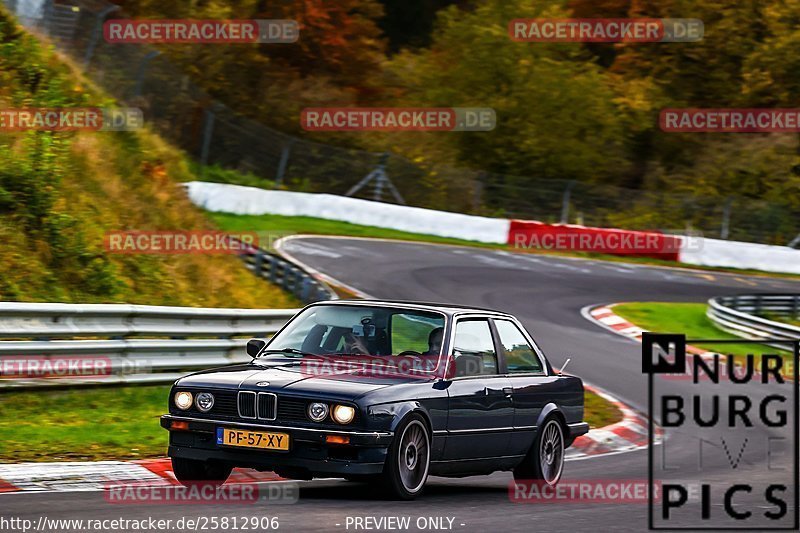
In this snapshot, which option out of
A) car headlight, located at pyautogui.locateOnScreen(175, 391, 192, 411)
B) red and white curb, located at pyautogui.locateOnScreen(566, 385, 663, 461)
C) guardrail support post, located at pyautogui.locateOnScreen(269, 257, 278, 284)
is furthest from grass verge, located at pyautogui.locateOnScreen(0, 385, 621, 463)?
guardrail support post, located at pyautogui.locateOnScreen(269, 257, 278, 284)

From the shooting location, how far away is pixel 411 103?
4925 centimetres

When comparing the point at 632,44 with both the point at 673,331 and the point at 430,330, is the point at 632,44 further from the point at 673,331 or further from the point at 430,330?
the point at 430,330

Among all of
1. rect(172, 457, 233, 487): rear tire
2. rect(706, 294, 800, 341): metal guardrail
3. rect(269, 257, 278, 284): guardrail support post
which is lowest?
rect(706, 294, 800, 341): metal guardrail

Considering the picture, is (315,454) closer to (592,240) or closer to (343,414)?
(343,414)

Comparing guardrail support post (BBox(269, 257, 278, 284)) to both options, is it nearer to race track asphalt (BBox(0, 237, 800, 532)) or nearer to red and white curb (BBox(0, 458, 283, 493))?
race track asphalt (BBox(0, 237, 800, 532))

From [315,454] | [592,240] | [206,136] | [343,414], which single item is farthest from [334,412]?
[206,136]

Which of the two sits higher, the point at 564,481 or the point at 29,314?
the point at 29,314

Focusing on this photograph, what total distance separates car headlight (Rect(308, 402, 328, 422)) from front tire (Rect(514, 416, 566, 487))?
2.38 meters

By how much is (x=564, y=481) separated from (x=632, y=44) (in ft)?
145

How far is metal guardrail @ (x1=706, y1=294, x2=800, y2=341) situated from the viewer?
80.3 ft

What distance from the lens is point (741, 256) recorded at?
37281 millimetres

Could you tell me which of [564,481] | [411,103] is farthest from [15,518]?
[411,103]

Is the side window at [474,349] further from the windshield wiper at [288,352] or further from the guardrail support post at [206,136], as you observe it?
the guardrail support post at [206,136]

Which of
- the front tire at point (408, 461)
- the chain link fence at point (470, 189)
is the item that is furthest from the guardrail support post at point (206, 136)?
the front tire at point (408, 461)
